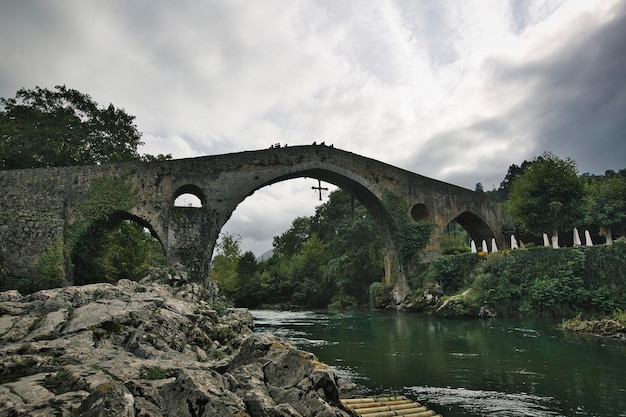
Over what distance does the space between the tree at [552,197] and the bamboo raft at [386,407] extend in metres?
19.7

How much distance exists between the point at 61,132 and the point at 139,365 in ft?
75.1

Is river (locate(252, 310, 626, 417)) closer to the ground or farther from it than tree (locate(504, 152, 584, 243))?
closer to the ground

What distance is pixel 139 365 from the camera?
5.34 meters

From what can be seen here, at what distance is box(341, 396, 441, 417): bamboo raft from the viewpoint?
5.46 m

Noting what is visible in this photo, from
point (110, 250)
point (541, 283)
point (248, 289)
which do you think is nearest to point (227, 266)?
point (248, 289)

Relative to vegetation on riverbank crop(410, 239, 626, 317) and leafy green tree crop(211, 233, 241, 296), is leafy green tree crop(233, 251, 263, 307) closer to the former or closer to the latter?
leafy green tree crop(211, 233, 241, 296)

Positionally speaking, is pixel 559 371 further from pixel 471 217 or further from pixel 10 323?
pixel 471 217

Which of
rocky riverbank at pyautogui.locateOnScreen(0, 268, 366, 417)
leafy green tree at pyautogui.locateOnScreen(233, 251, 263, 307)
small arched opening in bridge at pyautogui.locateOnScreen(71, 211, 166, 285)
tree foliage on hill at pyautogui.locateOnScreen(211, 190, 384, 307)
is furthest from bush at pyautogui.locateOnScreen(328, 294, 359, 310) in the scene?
rocky riverbank at pyautogui.locateOnScreen(0, 268, 366, 417)

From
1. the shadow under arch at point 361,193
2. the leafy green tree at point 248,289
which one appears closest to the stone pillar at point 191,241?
the shadow under arch at point 361,193

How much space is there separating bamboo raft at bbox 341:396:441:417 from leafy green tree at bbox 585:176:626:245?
22853 mm

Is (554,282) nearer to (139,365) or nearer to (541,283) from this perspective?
(541,283)

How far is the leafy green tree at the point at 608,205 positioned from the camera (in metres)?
24.5

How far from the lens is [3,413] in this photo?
3.42m

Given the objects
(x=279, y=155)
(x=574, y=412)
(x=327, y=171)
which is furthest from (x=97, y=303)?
(x=327, y=171)
